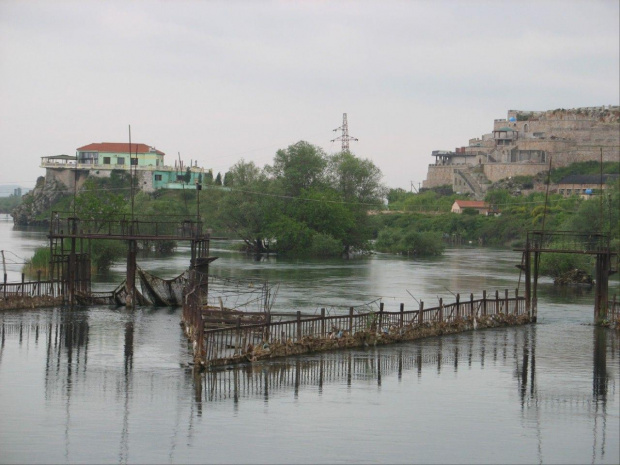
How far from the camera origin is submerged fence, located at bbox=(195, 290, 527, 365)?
32688 mm

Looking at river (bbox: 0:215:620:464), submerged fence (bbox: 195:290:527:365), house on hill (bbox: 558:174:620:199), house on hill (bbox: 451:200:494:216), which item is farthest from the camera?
house on hill (bbox: 558:174:620:199)

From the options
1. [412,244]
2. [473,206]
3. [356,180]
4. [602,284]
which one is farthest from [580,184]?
[602,284]

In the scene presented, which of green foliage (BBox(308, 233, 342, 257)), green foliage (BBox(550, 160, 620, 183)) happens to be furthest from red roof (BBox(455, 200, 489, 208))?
green foliage (BBox(308, 233, 342, 257))

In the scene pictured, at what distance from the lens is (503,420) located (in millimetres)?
28453

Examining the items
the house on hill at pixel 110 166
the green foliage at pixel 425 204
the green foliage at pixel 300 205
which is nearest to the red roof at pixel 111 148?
the house on hill at pixel 110 166

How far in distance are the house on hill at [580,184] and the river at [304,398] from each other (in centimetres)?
11658

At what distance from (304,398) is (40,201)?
14524 centimetres

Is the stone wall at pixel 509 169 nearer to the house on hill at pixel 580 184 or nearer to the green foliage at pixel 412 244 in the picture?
the house on hill at pixel 580 184

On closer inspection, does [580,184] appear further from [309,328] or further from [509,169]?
[309,328]

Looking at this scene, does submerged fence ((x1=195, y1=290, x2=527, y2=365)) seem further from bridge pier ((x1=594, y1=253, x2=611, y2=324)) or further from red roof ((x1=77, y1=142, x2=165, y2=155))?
red roof ((x1=77, y1=142, x2=165, y2=155))

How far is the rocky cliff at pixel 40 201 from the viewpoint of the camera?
164 meters

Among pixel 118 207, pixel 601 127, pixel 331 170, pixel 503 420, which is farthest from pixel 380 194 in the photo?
pixel 601 127

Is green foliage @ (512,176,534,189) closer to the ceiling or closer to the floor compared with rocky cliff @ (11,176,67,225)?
closer to the ceiling

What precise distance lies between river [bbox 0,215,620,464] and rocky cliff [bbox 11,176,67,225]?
121081mm
